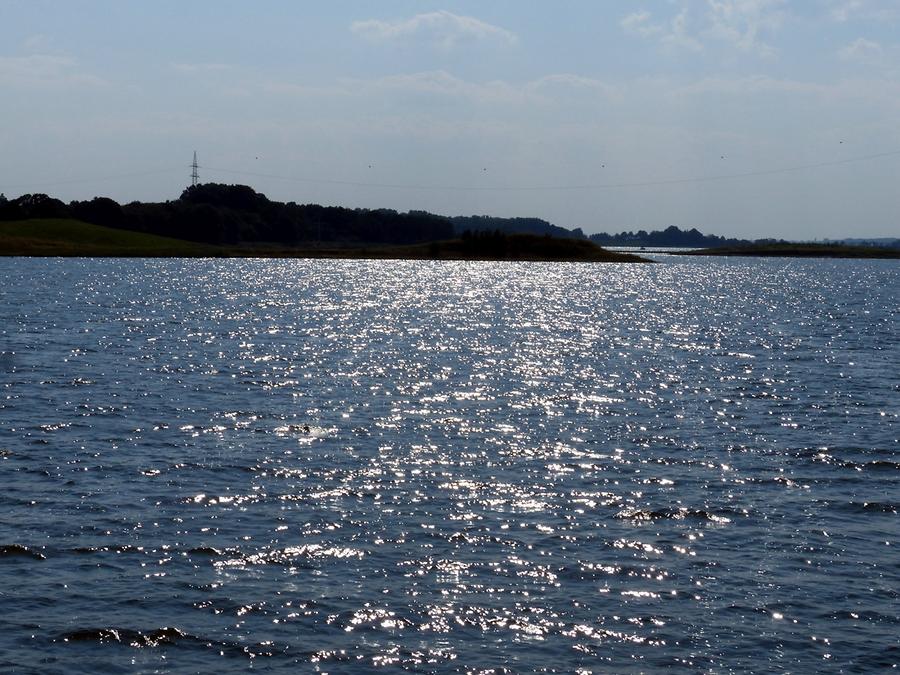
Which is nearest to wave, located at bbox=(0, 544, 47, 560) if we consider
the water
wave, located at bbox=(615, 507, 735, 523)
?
the water

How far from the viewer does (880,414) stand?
3841 centimetres

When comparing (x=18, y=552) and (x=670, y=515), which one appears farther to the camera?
(x=670, y=515)

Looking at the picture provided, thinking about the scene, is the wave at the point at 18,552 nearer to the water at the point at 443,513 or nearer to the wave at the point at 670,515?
the water at the point at 443,513

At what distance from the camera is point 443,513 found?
77.9 feet

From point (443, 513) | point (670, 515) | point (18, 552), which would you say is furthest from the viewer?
point (670, 515)

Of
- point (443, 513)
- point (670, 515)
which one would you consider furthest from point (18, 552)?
point (670, 515)

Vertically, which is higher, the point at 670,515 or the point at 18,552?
the point at 670,515

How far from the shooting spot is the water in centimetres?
1666

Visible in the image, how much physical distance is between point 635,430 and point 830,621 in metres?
17.0

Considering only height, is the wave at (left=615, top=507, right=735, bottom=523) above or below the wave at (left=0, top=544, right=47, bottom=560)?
above

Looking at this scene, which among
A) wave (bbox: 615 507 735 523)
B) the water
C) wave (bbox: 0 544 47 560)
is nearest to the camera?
the water

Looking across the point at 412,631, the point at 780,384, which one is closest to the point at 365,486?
the point at 412,631

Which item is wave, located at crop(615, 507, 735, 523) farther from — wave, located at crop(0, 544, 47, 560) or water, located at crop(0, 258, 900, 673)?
wave, located at crop(0, 544, 47, 560)

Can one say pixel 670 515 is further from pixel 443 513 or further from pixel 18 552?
pixel 18 552
